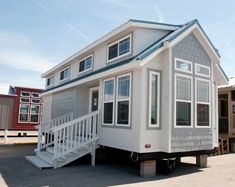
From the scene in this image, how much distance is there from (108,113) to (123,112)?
987 mm

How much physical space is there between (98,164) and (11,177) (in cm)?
334

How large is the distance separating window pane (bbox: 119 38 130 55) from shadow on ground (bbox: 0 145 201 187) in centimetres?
434

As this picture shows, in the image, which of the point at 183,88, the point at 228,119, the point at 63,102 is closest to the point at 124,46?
the point at 183,88

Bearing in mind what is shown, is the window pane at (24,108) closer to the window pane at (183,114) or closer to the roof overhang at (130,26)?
the roof overhang at (130,26)

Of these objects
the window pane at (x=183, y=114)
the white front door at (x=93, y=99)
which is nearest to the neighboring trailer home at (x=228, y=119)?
the window pane at (x=183, y=114)

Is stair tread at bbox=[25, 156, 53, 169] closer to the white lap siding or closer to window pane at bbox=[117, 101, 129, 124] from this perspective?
window pane at bbox=[117, 101, 129, 124]

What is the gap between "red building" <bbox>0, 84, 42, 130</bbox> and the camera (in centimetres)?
2150

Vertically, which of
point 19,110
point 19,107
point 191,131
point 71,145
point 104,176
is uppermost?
point 19,107

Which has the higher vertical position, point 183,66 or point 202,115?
point 183,66

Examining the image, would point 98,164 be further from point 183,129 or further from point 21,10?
point 21,10

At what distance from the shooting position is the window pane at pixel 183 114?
7746mm

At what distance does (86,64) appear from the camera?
39.8ft

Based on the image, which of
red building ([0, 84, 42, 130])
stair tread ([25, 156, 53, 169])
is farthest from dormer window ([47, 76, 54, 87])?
stair tread ([25, 156, 53, 169])

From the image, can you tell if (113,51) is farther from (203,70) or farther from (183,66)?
(203,70)
